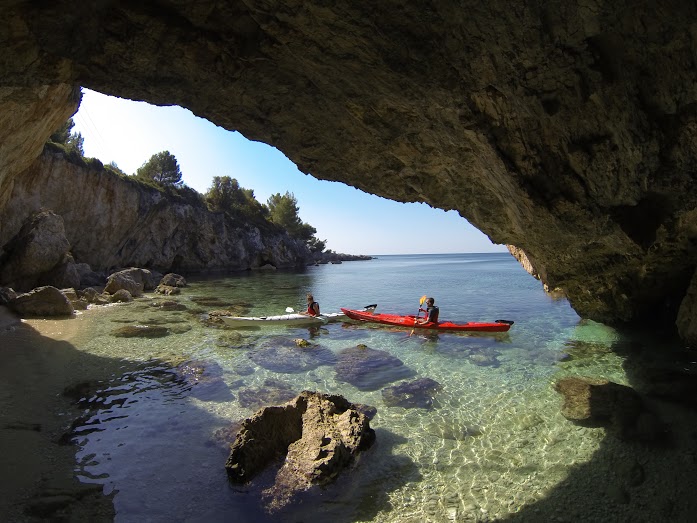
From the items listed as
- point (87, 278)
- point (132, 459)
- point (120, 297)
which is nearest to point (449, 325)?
point (132, 459)

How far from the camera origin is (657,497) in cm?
492

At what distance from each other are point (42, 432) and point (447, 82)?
8.23 meters

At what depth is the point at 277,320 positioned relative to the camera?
16047 mm

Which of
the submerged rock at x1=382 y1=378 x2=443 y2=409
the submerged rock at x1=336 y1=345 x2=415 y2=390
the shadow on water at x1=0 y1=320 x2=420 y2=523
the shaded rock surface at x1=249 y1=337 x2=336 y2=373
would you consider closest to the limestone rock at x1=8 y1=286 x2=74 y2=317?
the shadow on water at x1=0 y1=320 x2=420 y2=523

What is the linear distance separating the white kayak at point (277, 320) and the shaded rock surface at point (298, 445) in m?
9.51

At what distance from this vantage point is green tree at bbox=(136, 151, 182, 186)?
54.5 m

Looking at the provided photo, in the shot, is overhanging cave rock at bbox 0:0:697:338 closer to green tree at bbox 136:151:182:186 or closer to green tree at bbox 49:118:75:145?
green tree at bbox 49:118:75:145

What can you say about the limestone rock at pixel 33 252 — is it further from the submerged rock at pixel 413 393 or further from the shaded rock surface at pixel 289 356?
the submerged rock at pixel 413 393

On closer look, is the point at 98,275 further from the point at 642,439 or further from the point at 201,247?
the point at 642,439

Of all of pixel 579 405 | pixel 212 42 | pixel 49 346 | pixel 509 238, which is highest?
pixel 212 42

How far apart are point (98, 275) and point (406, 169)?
29.2m

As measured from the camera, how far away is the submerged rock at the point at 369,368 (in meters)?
9.35

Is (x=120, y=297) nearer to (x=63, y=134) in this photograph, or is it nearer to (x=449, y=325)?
(x=449, y=325)

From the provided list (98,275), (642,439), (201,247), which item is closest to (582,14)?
(642,439)
